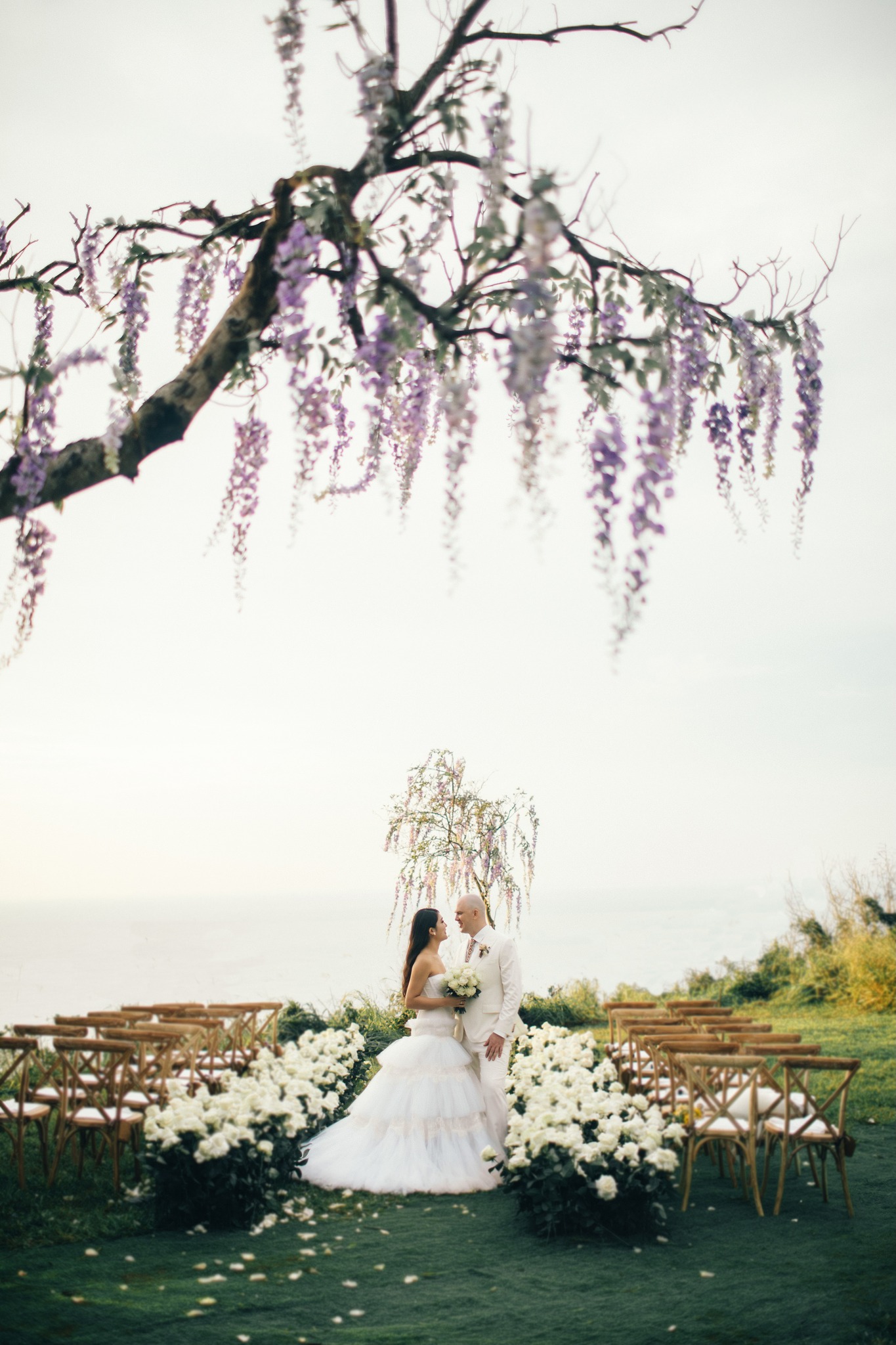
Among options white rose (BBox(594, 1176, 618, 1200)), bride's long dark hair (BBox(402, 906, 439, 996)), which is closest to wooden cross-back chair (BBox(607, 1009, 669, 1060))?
bride's long dark hair (BBox(402, 906, 439, 996))

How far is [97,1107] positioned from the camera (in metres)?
5.14

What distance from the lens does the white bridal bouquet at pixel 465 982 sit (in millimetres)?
5672

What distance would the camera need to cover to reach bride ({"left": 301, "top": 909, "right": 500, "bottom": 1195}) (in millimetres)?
5340

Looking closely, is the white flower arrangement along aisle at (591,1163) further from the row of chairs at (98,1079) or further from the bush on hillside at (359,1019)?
the bush on hillside at (359,1019)

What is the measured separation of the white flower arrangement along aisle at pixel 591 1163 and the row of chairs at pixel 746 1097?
281 mm

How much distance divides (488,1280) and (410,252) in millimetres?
3995

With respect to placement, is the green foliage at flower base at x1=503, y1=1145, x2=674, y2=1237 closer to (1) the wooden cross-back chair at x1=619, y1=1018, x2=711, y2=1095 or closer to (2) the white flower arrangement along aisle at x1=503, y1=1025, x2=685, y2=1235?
(2) the white flower arrangement along aisle at x1=503, y1=1025, x2=685, y2=1235

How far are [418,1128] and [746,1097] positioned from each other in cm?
187

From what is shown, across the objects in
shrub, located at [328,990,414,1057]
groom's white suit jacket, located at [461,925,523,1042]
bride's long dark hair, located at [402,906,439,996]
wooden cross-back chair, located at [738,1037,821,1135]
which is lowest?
shrub, located at [328,990,414,1057]

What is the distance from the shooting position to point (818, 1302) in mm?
3586

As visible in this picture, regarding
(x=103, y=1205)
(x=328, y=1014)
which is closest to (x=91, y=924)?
(x=328, y=1014)

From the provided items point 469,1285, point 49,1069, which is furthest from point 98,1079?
point 469,1285

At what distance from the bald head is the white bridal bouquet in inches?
8.9

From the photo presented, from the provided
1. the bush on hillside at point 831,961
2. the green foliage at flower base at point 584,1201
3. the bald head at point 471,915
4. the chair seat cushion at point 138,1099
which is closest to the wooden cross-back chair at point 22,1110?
the chair seat cushion at point 138,1099
